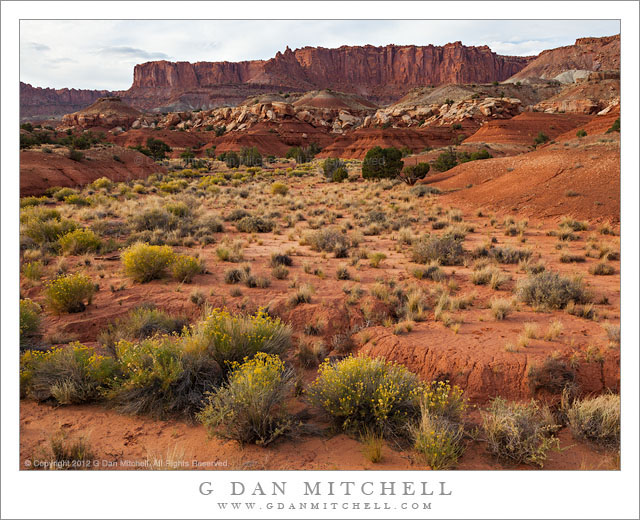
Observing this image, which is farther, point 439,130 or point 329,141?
point 329,141

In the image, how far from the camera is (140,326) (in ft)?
21.3

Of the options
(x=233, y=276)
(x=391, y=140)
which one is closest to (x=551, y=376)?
(x=233, y=276)

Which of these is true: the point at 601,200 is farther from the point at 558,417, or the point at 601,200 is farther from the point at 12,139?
the point at 12,139

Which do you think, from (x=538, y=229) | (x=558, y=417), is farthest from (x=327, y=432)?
(x=538, y=229)

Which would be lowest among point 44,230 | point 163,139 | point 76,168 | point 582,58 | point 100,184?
point 44,230

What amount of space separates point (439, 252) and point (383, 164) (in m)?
20.6

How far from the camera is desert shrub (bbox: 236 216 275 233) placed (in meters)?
14.9

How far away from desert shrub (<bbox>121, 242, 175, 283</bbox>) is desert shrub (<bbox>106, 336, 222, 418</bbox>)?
164 inches

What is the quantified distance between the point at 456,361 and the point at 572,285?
12.3ft

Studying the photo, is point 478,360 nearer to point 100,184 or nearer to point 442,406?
point 442,406

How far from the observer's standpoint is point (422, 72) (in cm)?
17662

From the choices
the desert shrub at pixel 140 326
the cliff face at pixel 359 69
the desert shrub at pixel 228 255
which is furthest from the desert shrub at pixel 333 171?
the cliff face at pixel 359 69

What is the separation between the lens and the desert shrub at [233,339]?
17.5 feet

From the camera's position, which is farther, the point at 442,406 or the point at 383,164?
the point at 383,164
